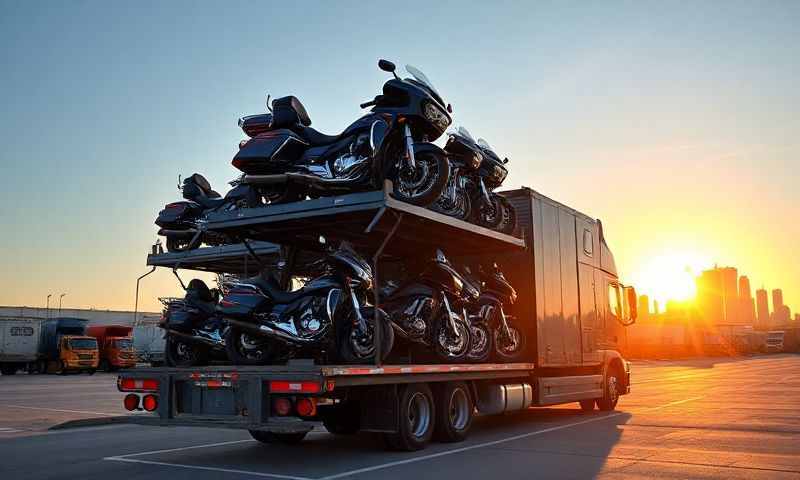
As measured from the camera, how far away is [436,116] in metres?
9.56

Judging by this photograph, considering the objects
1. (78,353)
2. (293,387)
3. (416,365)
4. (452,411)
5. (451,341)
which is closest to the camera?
(293,387)

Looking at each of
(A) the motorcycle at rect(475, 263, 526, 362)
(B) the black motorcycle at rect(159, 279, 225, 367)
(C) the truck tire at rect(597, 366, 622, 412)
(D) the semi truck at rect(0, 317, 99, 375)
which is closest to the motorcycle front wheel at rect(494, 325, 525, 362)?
(A) the motorcycle at rect(475, 263, 526, 362)

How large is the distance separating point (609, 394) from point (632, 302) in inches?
100.0

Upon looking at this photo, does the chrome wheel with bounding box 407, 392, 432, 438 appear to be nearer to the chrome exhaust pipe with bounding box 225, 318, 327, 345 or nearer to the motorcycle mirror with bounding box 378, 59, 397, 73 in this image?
the chrome exhaust pipe with bounding box 225, 318, 327, 345

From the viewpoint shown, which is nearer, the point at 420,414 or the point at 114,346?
the point at 420,414

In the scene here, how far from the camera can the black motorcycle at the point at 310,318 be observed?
8.42 m

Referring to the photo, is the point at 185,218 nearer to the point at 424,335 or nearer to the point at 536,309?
the point at 424,335

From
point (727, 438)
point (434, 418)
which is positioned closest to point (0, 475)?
point (434, 418)

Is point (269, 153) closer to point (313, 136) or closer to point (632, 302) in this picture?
point (313, 136)

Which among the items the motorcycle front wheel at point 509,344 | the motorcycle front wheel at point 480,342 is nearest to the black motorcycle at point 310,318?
the motorcycle front wheel at point 480,342

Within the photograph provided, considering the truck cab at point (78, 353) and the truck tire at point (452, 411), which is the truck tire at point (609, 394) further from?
the truck cab at point (78, 353)

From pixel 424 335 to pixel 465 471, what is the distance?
2.47 metres

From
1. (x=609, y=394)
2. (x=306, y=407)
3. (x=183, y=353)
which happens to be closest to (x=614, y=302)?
(x=609, y=394)

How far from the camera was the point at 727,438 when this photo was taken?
10312 millimetres
